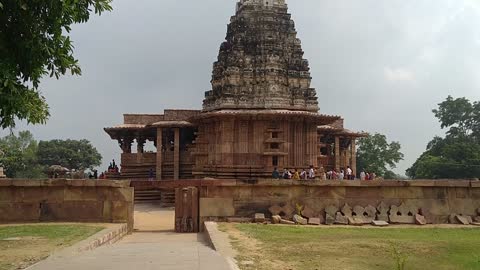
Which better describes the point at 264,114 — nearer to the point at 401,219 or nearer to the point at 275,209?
the point at 275,209

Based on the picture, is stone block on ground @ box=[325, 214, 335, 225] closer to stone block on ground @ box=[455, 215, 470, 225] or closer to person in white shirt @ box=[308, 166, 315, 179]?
person in white shirt @ box=[308, 166, 315, 179]

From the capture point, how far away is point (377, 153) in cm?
4888

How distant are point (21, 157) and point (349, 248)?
44.2 m

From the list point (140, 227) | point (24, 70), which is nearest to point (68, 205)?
point (140, 227)

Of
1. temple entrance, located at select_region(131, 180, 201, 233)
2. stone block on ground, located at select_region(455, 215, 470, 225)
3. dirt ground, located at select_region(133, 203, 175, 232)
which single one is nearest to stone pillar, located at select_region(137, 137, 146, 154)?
dirt ground, located at select_region(133, 203, 175, 232)

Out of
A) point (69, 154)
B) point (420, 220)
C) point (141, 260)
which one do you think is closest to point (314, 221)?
point (420, 220)

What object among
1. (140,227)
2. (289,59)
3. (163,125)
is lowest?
(140,227)

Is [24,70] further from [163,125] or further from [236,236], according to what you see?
[163,125]

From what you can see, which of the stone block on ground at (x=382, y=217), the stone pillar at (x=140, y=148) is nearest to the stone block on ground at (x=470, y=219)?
the stone block on ground at (x=382, y=217)

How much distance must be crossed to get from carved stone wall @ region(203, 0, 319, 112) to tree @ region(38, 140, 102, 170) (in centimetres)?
3272

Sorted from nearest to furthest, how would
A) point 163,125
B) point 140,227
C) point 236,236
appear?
point 236,236 → point 140,227 → point 163,125

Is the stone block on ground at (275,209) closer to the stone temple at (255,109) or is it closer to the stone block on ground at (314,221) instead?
the stone block on ground at (314,221)

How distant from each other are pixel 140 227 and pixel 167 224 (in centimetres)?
137

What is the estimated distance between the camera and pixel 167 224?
1919cm
